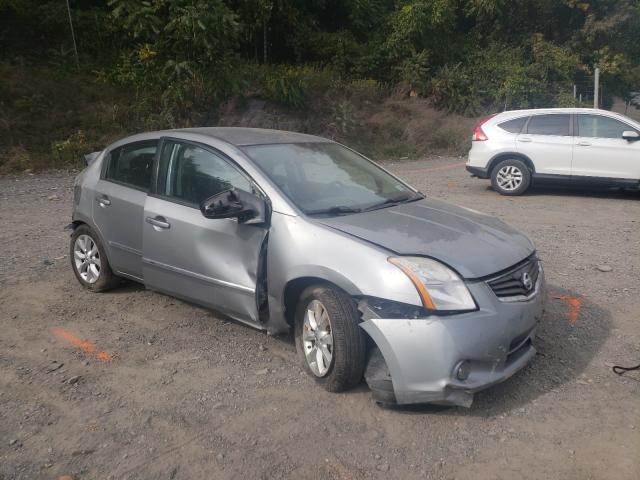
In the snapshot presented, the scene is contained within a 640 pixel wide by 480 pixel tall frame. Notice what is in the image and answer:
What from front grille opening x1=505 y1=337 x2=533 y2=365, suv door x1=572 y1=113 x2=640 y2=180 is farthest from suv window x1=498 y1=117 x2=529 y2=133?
front grille opening x1=505 y1=337 x2=533 y2=365

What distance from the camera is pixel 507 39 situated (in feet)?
86.6

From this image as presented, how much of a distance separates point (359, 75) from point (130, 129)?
9.17 m

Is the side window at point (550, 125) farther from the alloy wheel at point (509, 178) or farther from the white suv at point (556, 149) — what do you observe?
the alloy wheel at point (509, 178)

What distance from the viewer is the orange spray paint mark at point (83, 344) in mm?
4594

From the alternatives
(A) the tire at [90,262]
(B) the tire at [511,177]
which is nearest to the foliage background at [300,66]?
(B) the tire at [511,177]

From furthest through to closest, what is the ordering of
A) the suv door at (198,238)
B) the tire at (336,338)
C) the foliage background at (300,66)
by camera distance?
the foliage background at (300,66), the suv door at (198,238), the tire at (336,338)

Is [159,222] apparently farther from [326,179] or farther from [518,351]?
[518,351]

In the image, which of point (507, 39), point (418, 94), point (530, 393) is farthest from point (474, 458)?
point (507, 39)

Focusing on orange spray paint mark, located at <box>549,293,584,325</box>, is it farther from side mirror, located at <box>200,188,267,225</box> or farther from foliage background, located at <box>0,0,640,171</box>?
foliage background, located at <box>0,0,640,171</box>

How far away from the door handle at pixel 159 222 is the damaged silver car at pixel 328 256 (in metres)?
0.01

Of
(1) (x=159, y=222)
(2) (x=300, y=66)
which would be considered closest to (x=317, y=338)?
(1) (x=159, y=222)

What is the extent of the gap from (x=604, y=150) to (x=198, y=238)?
329 inches

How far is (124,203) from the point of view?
5.35 metres

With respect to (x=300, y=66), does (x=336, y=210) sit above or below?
below
